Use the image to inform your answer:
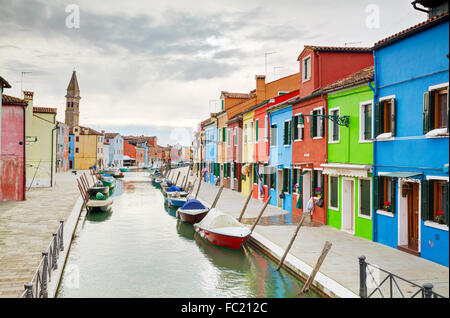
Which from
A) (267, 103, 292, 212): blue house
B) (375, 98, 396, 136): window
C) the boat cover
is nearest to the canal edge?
(375, 98, 396, 136): window

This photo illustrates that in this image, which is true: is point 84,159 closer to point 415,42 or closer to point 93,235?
point 93,235

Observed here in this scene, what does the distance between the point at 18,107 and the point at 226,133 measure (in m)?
17.1

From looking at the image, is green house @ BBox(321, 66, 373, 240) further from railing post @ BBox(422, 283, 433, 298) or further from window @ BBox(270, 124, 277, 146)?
railing post @ BBox(422, 283, 433, 298)

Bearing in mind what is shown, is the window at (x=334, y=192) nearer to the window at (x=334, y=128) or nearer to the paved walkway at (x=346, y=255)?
the paved walkway at (x=346, y=255)

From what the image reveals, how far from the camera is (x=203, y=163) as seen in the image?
48.9m

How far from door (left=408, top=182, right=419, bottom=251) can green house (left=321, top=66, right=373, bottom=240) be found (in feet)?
5.30

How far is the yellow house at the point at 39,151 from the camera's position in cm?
3559

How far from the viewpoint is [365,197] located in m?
13.9

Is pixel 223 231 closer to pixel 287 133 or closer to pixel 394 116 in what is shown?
pixel 394 116

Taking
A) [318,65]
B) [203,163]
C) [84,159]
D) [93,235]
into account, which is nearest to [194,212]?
[93,235]

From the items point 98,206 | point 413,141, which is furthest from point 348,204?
point 98,206

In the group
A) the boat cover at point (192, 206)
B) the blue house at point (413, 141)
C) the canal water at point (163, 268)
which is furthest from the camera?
the boat cover at point (192, 206)

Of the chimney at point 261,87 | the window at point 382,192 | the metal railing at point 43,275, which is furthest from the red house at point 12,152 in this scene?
the window at point 382,192

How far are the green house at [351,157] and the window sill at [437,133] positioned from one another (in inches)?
117
